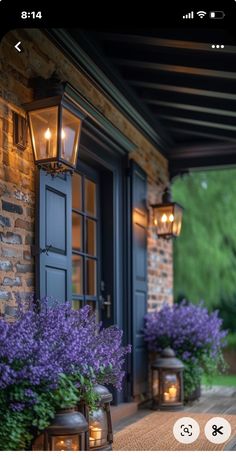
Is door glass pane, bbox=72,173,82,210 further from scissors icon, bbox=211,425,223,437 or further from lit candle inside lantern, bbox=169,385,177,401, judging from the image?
scissors icon, bbox=211,425,223,437

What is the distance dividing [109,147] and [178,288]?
4.68 meters

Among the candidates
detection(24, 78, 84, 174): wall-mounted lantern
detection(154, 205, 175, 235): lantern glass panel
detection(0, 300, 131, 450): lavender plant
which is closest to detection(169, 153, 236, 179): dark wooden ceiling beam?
detection(154, 205, 175, 235): lantern glass panel

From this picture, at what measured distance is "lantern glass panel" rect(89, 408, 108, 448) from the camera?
2.92 meters

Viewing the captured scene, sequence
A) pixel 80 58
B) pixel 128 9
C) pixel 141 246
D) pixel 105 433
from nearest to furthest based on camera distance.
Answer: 1. pixel 128 9
2. pixel 105 433
3. pixel 80 58
4. pixel 141 246

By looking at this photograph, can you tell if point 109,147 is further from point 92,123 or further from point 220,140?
point 220,140

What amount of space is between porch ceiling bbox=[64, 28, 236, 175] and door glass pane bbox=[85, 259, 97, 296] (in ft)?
4.21

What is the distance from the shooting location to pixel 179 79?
423cm

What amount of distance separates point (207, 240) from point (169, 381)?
3966 mm

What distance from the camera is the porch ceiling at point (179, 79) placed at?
344 centimetres

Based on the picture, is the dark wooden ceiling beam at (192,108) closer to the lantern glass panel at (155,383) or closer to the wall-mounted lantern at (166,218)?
the wall-mounted lantern at (166,218)

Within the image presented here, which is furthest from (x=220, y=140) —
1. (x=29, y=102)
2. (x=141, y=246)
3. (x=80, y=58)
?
(x=29, y=102)

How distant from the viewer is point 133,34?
3.40 metres

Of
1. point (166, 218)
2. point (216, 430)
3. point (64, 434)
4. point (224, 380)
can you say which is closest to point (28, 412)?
point (64, 434)

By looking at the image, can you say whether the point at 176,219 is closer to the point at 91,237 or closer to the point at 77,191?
the point at 91,237
